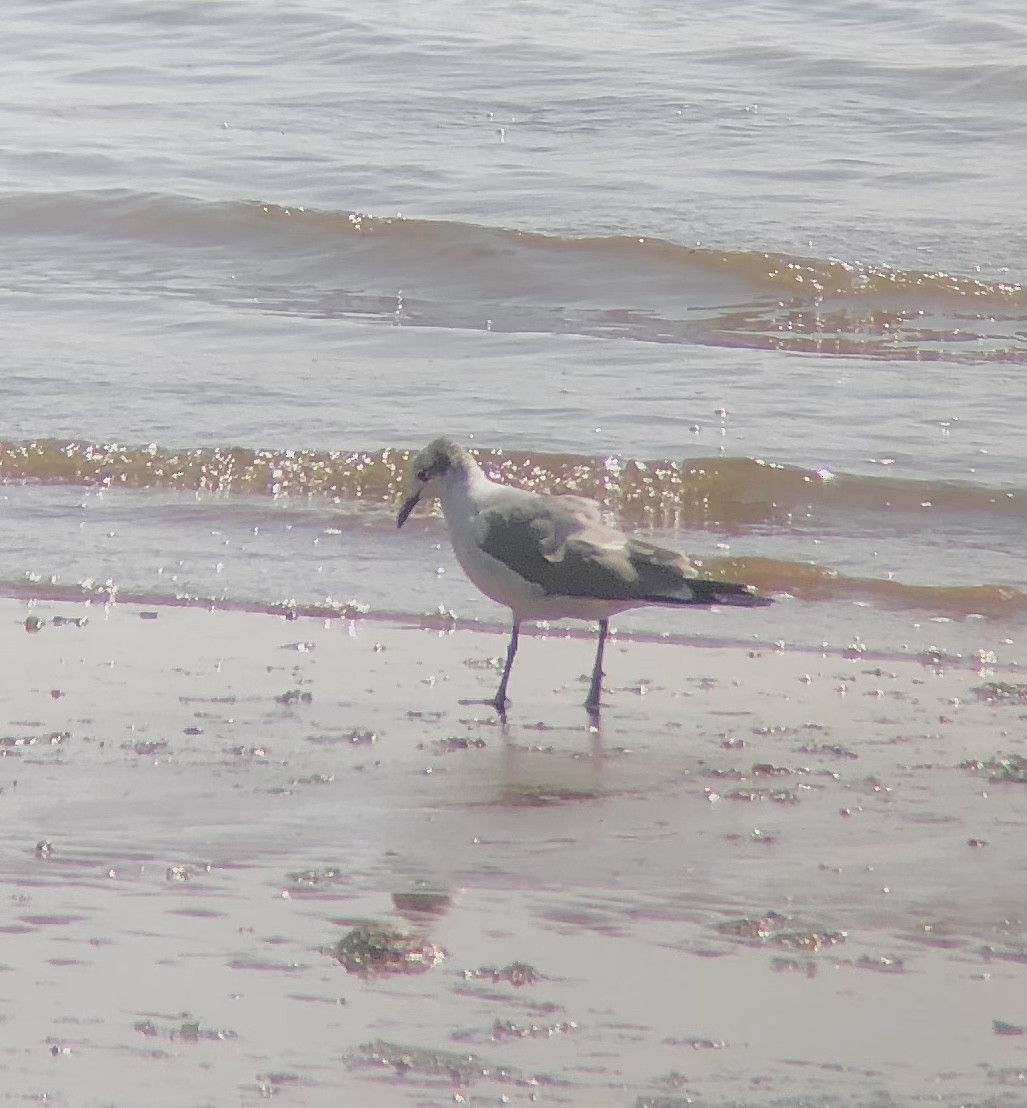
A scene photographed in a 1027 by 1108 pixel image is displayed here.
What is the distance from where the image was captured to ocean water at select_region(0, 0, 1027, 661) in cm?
570

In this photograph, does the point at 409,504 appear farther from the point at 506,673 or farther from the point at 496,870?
the point at 496,870

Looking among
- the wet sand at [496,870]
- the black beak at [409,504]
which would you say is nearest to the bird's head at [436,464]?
the black beak at [409,504]

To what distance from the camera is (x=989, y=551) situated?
18.6 ft

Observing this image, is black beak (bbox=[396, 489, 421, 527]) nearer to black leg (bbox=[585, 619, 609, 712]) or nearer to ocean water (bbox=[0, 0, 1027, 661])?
ocean water (bbox=[0, 0, 1027, 661])

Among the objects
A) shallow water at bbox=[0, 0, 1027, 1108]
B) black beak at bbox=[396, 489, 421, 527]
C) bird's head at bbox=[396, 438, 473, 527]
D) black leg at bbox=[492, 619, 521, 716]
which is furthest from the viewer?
black beak at bbox=[396, 489, 421, 527]

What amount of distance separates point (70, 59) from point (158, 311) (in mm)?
6316

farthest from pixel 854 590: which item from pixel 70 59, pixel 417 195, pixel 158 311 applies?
pixel 70 59

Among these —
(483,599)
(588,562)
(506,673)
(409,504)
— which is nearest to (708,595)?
(588,562)

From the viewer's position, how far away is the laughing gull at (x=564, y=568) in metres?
4.32

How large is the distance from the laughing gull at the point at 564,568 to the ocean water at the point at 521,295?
1.79 ft

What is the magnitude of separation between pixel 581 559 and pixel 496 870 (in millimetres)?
1192

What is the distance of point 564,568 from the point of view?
436 cm

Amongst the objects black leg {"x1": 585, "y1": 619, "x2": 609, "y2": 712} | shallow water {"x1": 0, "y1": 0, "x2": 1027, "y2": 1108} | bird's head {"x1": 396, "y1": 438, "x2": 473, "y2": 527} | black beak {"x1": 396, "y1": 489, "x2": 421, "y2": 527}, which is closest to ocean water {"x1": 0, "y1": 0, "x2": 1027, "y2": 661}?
shallow water {"x1": 0, "y1": 0, "x2": 1027, "y2": 1108}

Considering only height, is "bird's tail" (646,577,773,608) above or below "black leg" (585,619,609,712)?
above
